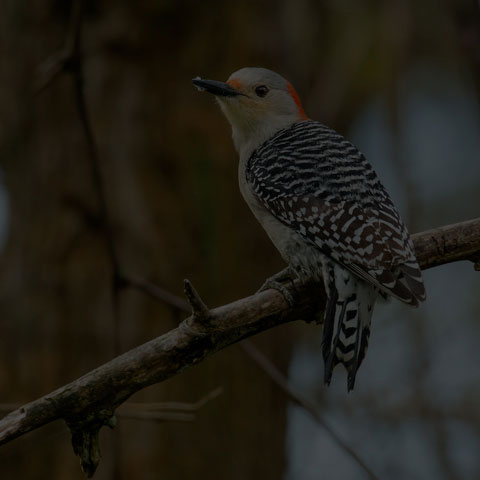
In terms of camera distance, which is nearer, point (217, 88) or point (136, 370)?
point (136, 370)

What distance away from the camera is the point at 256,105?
4797 millimetres

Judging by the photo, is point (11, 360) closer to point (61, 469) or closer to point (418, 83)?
point (61, 469)

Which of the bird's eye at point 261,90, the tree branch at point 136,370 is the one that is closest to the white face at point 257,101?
the bird's eye at point 261,90

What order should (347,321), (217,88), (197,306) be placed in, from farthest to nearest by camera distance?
(217,88) → (347,321) → (197,306)

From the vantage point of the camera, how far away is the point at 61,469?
14.7 ft

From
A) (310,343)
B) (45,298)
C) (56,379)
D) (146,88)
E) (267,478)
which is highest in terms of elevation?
(146,88)

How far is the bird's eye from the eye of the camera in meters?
4.79

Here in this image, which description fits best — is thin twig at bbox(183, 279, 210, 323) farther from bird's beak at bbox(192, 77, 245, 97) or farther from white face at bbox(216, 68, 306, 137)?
white face at bbox(216, 68, 306, 137)

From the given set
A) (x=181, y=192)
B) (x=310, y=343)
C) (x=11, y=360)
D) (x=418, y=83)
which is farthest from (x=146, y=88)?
(x=418, y=83)

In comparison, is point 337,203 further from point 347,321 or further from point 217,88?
point 217,88

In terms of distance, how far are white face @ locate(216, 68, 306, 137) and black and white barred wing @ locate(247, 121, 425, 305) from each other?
0.17 meters

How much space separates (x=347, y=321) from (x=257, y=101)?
1.95 m

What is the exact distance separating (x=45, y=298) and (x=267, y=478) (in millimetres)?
1883

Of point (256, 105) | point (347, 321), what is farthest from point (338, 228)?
point (256, 105)
